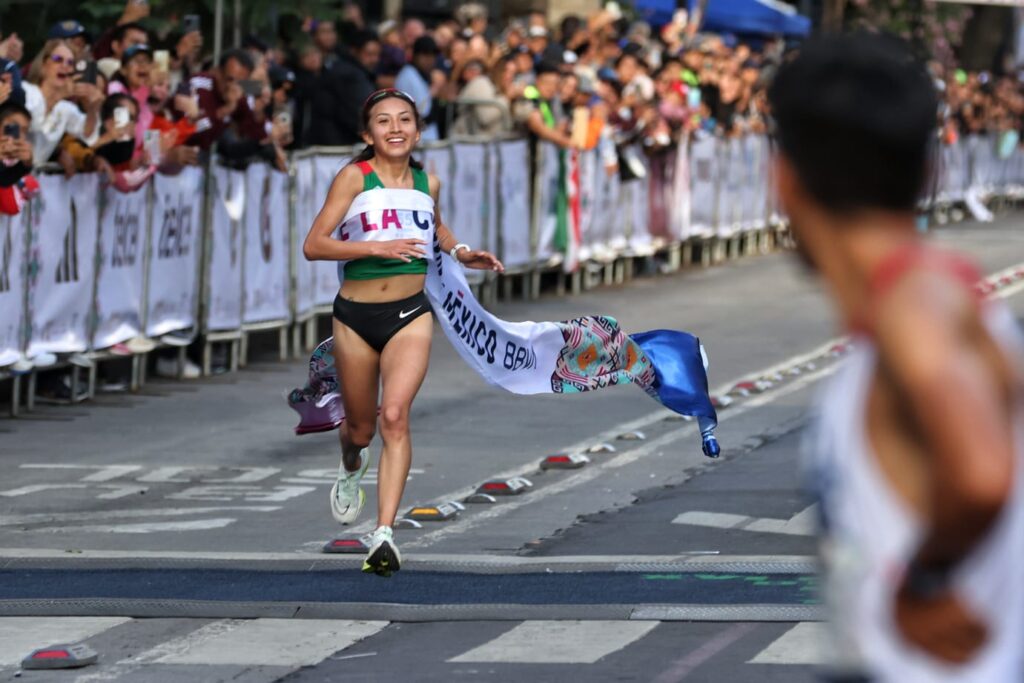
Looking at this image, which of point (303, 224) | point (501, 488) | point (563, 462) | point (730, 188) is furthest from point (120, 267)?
point (730, 188)

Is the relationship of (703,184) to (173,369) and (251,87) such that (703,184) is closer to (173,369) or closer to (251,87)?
(251,87)

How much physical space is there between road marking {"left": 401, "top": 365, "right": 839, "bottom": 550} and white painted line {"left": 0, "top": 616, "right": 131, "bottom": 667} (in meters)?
1.94

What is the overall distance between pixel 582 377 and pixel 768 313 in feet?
35.8

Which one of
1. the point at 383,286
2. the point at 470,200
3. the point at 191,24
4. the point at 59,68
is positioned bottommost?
the point at 470,200

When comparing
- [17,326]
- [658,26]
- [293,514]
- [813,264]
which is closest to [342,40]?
[17,326]

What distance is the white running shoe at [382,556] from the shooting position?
8.58 metres

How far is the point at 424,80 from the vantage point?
64.8 feet

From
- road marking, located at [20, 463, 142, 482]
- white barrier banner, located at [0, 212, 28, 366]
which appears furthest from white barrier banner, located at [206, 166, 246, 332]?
road marking, located at [20, 463, 142, 482]

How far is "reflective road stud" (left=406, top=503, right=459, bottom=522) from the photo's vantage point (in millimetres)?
10430

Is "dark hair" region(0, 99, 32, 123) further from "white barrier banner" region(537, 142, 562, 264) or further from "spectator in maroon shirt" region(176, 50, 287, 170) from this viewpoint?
"white barrier banner" region(537, 142, 562, 264)

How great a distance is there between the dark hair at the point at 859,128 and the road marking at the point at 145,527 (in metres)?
7.29

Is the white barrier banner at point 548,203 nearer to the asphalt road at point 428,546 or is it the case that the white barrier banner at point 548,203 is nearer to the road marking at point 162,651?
the asphalt road at point 428,546

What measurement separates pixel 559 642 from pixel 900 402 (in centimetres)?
471

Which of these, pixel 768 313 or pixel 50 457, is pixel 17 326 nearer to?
pixel 50 457
